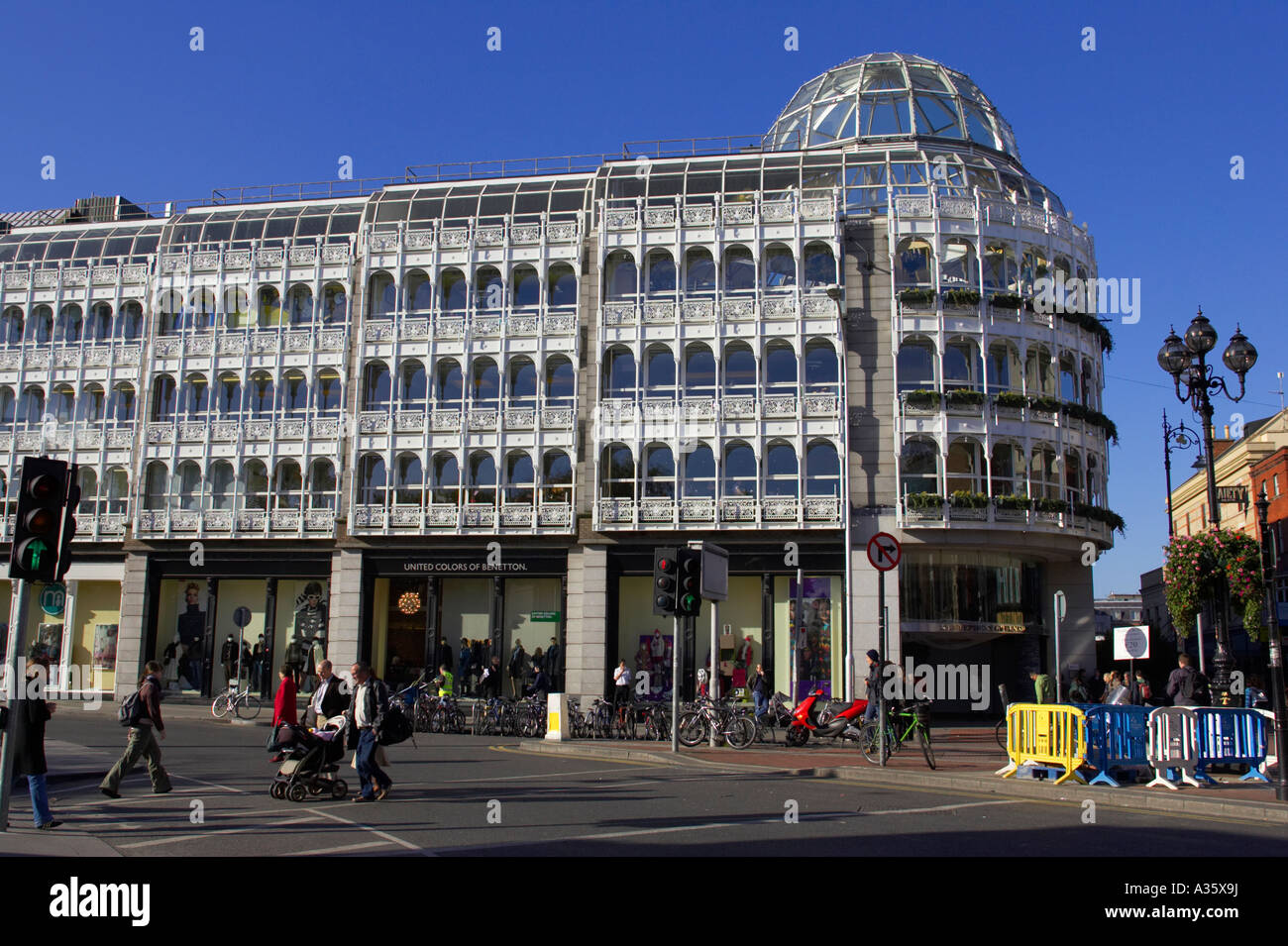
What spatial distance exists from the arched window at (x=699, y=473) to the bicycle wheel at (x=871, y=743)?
15574 millimetres

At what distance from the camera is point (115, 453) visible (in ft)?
136

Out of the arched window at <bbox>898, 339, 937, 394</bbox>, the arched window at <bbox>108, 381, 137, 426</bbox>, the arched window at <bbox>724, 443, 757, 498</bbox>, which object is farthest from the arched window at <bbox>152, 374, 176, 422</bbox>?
the arched window at <bbox>898, 339, 937, 394</bbox>

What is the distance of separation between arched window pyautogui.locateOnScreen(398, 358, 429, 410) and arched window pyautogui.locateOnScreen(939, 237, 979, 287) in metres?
17.9

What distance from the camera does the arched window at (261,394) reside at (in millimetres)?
40625

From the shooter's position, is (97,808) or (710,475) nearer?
(97,808)

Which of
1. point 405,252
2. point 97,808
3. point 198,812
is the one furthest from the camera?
point 405,252

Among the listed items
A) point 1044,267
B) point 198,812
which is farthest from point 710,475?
point 198,812

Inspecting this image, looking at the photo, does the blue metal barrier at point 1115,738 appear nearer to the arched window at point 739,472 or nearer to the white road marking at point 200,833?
the white road marking at point 200,833

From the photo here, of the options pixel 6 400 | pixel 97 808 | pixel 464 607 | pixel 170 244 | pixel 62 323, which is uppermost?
pixel 170 244

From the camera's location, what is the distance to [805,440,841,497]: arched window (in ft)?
116

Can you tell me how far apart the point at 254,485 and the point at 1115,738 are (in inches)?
1262

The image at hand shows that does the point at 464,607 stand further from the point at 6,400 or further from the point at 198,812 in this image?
the point at 198,812

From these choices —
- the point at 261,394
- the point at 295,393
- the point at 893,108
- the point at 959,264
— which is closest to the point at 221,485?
the point at 261,394

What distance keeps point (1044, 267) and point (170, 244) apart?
32033 mm
